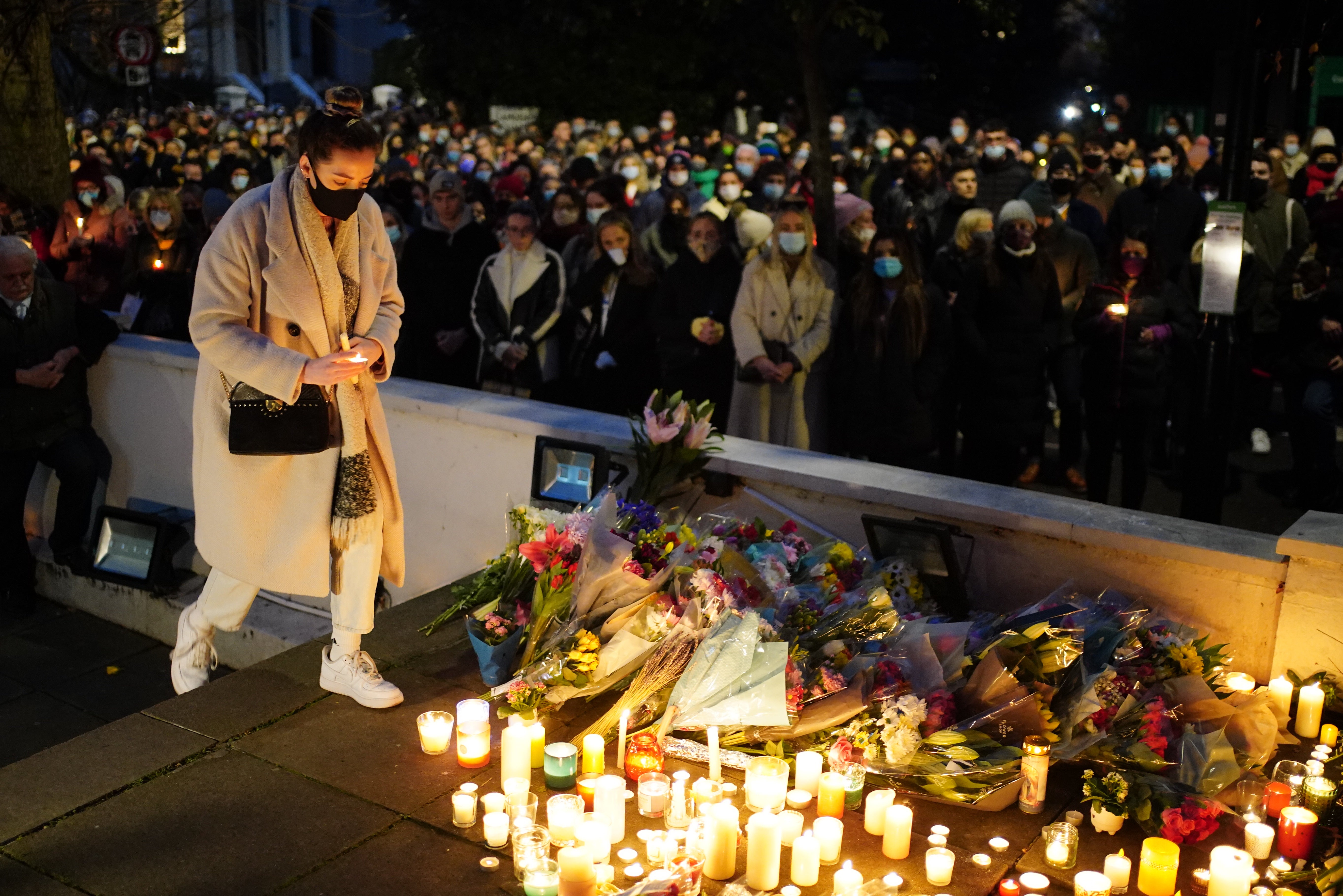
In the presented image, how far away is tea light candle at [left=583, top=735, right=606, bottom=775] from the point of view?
13.8 ft

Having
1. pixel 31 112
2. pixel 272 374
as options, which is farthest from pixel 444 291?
pixel 272 374

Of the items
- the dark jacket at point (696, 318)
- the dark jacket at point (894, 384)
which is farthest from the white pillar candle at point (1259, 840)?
the dark jacket at point (696, 318)

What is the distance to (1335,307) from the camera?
798 cm

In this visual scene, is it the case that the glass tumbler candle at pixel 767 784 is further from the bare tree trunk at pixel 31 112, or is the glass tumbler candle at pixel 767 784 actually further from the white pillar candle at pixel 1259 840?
the bare tree trunk at pixel 31 112

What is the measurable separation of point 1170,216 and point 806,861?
815 cm

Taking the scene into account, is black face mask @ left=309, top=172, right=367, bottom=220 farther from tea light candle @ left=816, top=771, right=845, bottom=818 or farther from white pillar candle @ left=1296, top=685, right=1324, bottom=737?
white pillar candle @ left=1296, top=685, right=1324, bottom=737

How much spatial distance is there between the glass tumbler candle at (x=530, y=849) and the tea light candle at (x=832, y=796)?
0.84 meters

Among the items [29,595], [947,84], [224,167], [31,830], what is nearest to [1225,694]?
[31,830]

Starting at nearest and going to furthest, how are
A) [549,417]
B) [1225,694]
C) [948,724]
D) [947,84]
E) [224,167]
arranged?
[948,724]
[1225,694]
[549,417]
[224,167]
[947,84]

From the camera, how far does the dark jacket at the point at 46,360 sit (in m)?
6.85

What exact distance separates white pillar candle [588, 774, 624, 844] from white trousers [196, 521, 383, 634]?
1208 mm

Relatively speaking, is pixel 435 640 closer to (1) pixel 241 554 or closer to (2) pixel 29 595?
(1) pixel 241 554

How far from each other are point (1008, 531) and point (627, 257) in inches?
152

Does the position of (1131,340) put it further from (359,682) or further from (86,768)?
(86,768)
